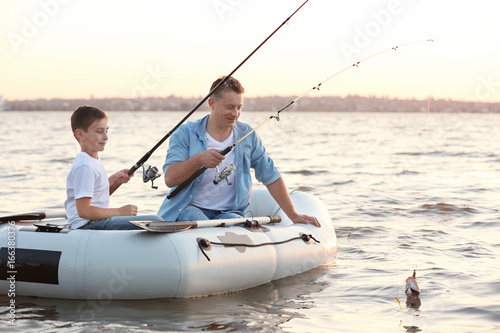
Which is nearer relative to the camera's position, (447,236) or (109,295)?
(109,295)

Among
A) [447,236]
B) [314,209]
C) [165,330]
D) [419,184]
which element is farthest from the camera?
[419,184]

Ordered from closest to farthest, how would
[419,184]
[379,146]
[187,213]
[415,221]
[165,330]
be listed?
[165,330] → [187,213] → [415,221] → [419,184] → [379,146]

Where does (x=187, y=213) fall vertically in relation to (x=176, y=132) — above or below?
below

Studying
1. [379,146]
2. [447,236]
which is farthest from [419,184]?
[379,146]

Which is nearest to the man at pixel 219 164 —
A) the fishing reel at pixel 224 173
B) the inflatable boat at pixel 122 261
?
the fishing reel at pixel 224 173

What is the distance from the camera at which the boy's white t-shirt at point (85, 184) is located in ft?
14.9

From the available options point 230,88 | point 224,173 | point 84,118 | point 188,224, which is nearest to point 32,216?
point 84,118

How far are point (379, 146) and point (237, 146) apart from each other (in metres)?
21.1

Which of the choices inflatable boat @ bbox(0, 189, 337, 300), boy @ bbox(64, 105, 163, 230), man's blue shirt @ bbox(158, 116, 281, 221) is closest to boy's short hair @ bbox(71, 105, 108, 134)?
boy @ bbox(64, 105, 163, 230)

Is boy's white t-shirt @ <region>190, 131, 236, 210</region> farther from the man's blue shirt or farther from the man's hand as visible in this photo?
the man's hand

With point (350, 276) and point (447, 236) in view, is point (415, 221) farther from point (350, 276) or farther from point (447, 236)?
point (350, 276)

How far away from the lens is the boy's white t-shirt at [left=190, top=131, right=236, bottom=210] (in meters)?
5.41

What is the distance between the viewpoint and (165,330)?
421cm

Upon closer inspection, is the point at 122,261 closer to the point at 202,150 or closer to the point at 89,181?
the point at 89,181
